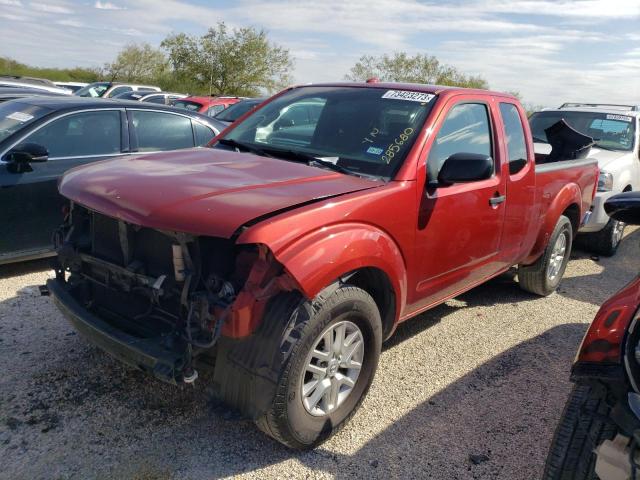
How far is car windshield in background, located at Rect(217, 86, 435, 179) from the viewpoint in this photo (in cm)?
347

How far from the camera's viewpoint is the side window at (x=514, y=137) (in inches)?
175

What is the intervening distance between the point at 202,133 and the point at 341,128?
309 centimetres

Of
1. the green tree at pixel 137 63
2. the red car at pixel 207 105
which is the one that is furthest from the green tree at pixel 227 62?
the red car at pixel 207 105

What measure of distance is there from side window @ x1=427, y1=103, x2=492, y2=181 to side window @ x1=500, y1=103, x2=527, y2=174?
30 centimetres

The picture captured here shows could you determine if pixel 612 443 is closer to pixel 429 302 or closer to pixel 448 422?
pixel 448 422

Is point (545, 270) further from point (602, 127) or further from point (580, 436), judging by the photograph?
point (602, 127)

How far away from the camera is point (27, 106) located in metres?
5.49

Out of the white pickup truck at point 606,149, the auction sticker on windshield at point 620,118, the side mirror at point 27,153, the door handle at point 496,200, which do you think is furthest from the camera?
the auction sticker on windshield at point 620,118

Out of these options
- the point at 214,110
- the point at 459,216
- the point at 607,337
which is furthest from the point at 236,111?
the point at 607,337

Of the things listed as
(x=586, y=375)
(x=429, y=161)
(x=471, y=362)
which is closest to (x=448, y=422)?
(x=471, y=362)

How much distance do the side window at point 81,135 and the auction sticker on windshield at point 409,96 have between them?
10.1 feet

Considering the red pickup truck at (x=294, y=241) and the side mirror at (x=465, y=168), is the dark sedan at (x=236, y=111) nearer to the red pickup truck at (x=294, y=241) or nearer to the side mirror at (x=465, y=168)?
the red pickup truck at (x=294, y=241)

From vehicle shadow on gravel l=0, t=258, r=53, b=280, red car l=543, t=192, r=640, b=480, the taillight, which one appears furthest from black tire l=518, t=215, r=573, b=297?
vehicle shadow on gravel l=0, t=258, r=53, b=280

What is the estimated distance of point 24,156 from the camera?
487cm
